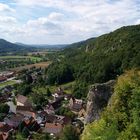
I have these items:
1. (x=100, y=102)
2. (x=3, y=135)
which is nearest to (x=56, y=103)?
(x=3, y=135)

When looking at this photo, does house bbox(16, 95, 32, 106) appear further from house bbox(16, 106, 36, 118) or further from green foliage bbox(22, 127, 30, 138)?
green foliage bbox(22, 127, 30, 138)

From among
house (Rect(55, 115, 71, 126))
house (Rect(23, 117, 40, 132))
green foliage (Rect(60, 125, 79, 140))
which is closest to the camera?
green foliage (Rect(60, 125, 79, 140))

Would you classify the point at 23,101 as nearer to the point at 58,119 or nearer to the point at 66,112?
the point at 66,112

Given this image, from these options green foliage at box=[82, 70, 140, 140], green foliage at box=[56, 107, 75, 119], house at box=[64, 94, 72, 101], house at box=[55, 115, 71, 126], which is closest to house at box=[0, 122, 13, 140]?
house at box=[55, 115, 71, 126]

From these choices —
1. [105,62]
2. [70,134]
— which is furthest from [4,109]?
[105,62]

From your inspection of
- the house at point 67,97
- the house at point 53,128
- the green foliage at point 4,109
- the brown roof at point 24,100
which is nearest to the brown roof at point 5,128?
the house at point 53,128

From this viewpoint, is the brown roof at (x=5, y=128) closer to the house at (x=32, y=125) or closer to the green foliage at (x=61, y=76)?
the house at (x=32, y=125)
